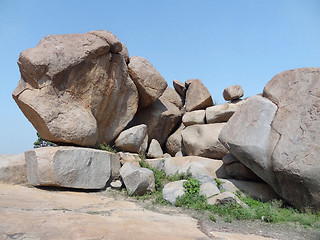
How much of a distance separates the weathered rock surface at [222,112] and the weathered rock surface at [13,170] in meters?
5.82

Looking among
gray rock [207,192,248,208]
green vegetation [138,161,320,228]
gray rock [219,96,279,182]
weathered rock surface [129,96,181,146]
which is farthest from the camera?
weathered rock surface [129,96,181,146]

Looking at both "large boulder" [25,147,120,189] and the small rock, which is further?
the small rock

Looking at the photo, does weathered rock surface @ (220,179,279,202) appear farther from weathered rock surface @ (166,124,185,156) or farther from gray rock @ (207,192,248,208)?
weathered rock surface @ (166,124,185,156)

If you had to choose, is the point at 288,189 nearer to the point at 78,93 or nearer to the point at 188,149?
the point at 188,149

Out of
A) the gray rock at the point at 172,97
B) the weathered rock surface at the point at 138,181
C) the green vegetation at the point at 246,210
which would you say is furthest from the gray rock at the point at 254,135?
the gray rock at the point at 172,97

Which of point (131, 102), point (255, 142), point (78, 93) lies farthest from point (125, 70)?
point (255, 142)

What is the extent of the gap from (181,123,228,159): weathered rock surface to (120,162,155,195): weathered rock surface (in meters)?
2.44

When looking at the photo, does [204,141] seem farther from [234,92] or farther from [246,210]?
[246,210]

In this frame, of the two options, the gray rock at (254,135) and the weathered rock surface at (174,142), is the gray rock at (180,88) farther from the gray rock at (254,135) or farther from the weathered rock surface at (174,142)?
the gray rock at (254,135)

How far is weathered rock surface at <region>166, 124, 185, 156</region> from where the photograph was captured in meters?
10.9

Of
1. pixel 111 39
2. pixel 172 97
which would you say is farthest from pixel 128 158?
pixel 172 97

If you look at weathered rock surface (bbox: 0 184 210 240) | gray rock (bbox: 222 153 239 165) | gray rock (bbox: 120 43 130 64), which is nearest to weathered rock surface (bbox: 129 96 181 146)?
gray rock (bbox: 120 43 130 64)

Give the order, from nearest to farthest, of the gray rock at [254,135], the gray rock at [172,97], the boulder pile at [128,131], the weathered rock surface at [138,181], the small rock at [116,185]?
the boulder pile at [128,131] < the gray rock at [254,135] < the weathered rock surface at [138,181] < the small rock at [116,185] < the gray rock at [172,97]

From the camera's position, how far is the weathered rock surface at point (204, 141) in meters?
9.20
